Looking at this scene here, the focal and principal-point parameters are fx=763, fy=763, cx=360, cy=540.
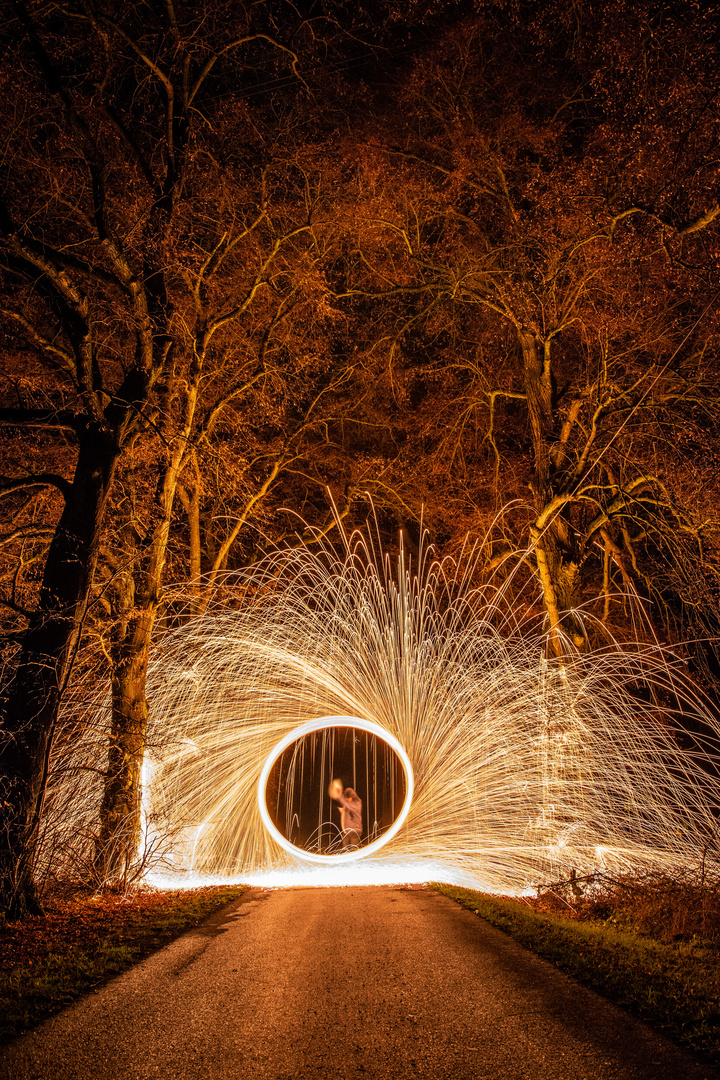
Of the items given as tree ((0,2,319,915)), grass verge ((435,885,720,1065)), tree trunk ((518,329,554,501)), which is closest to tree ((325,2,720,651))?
tree trunk ((518,329,554,501))

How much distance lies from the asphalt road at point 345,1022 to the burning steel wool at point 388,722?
4667 millimetres

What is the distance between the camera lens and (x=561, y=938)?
669 cm

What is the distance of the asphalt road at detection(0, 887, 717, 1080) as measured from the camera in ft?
12.2

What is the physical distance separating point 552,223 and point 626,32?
2.93 meters

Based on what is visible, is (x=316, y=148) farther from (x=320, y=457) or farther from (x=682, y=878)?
(x=682, y=878)

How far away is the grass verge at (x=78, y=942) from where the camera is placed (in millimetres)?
4887

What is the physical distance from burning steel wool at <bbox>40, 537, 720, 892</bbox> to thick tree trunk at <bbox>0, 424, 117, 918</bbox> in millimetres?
2845

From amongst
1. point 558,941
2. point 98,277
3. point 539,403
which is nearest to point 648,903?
point 558,941

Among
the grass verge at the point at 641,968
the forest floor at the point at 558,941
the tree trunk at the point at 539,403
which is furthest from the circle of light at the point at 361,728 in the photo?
the tree trunk at the point at 539,403

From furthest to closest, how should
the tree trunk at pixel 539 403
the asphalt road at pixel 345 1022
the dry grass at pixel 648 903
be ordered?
1. the tree trunk at pixel 539 403
2. the dry grass at pixel 648 903
3. the asphalt road at pixel 345 1022

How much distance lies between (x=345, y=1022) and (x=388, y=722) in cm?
839

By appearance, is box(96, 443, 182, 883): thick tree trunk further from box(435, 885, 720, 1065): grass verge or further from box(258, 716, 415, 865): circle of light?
box(435, 885, 720, 1065): grass verge

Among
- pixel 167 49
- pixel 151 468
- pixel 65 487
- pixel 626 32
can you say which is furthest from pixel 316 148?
pixel 65 487

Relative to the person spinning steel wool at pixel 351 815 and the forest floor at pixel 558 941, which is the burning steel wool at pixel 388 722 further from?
the forest floor at pixel 558 941
